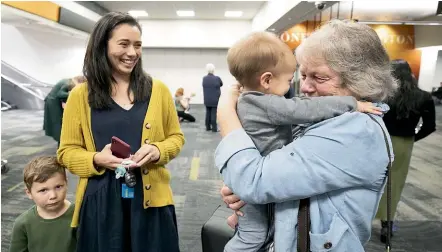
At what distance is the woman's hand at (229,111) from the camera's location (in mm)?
893

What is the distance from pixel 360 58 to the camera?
0.82 meters

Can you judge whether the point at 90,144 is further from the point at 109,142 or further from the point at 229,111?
the point at 229,111

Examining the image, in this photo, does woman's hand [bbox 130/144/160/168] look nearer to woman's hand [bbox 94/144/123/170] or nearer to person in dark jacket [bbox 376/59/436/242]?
woman's hand [bbox 94/144/123/170]

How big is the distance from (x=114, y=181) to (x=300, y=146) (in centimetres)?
94

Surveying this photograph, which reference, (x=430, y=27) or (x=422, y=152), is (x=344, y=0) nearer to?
(x=430, y=27)

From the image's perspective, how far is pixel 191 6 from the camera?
11.5 meters

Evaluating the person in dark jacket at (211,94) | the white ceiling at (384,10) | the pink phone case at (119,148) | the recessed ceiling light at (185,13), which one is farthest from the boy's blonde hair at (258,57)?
the recessed ceiling light at (185,13)

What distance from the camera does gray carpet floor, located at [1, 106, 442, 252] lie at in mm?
3023

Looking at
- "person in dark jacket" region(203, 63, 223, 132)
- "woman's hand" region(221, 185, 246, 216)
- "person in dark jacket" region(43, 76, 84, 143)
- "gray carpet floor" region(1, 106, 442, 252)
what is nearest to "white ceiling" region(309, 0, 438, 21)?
"gray carpet floor" region(1, 106, 442, 252)

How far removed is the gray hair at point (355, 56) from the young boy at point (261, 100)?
110 millimetres

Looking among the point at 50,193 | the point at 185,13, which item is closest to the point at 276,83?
the point at 50,193

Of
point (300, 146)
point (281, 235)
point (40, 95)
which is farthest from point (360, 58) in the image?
point (40, 95)

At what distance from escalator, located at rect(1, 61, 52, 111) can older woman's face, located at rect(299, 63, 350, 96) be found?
13.3 meters

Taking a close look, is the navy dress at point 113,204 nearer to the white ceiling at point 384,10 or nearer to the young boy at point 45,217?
the young boy at point 45,217
